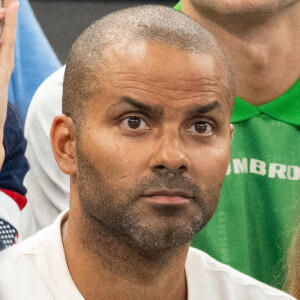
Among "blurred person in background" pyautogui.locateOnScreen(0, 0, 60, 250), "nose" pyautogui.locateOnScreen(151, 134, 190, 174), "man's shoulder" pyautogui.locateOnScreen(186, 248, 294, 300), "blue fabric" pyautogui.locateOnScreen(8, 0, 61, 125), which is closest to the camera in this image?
"nose" pyautogui.locateOnScreen(151, 134, 190, 174)

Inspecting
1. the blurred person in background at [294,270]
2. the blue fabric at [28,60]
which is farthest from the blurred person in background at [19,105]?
the blurred person in background at [294,270]

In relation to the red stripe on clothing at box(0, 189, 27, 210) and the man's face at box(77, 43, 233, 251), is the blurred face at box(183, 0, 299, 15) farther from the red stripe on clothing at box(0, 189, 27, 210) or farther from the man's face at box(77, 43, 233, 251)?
the red stripe on clothing at box(0, 189, 27, 210)

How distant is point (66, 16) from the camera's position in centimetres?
138

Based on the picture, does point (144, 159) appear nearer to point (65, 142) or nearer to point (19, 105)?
point (65, 142)

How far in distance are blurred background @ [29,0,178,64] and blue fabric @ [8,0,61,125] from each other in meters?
0.01

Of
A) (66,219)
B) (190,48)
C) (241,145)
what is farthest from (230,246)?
(190,48)

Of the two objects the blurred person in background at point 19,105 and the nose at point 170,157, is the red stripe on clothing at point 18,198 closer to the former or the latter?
the blurred person in background at point 19,105

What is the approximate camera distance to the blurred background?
1.38 m

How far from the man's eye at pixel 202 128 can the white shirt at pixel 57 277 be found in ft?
0.61

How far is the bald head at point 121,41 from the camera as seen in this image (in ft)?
3.20

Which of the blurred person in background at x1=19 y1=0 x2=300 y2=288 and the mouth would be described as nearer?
the mouth

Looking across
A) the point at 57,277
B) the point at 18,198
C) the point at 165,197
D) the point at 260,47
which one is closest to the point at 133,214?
the point at 165,197

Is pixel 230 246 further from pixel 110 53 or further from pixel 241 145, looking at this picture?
pixel 110 53

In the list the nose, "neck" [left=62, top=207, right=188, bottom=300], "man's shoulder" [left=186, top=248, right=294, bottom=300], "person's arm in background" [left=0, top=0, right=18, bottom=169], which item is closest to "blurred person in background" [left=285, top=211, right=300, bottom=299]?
"man's shoulder" [left=186, top=248, right=294, bottom=300]
